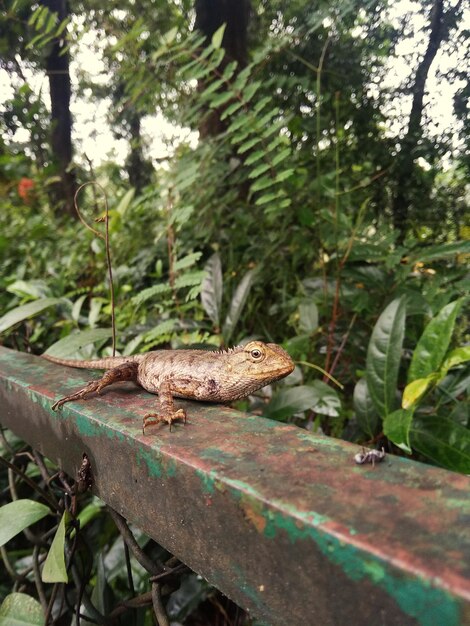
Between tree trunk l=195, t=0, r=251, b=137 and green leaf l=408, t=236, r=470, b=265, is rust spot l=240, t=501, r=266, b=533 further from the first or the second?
tree trunk l=195, t=0, r=251, b=137

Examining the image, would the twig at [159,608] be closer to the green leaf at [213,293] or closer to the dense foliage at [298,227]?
the dense foliage at [298,227]

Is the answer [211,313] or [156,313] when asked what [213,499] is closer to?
[211,313]

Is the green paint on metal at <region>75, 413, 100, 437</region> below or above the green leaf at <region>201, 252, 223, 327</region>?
below

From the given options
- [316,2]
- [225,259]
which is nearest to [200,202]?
[225,259]

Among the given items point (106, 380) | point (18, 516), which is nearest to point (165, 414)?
point (106, 380)

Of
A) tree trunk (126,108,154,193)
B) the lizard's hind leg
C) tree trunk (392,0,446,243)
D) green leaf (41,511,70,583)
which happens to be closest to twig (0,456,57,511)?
green leaf (41,511,70,583)

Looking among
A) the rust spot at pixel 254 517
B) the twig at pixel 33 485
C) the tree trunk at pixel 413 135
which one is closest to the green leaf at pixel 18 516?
the twig at pixel 33 485
